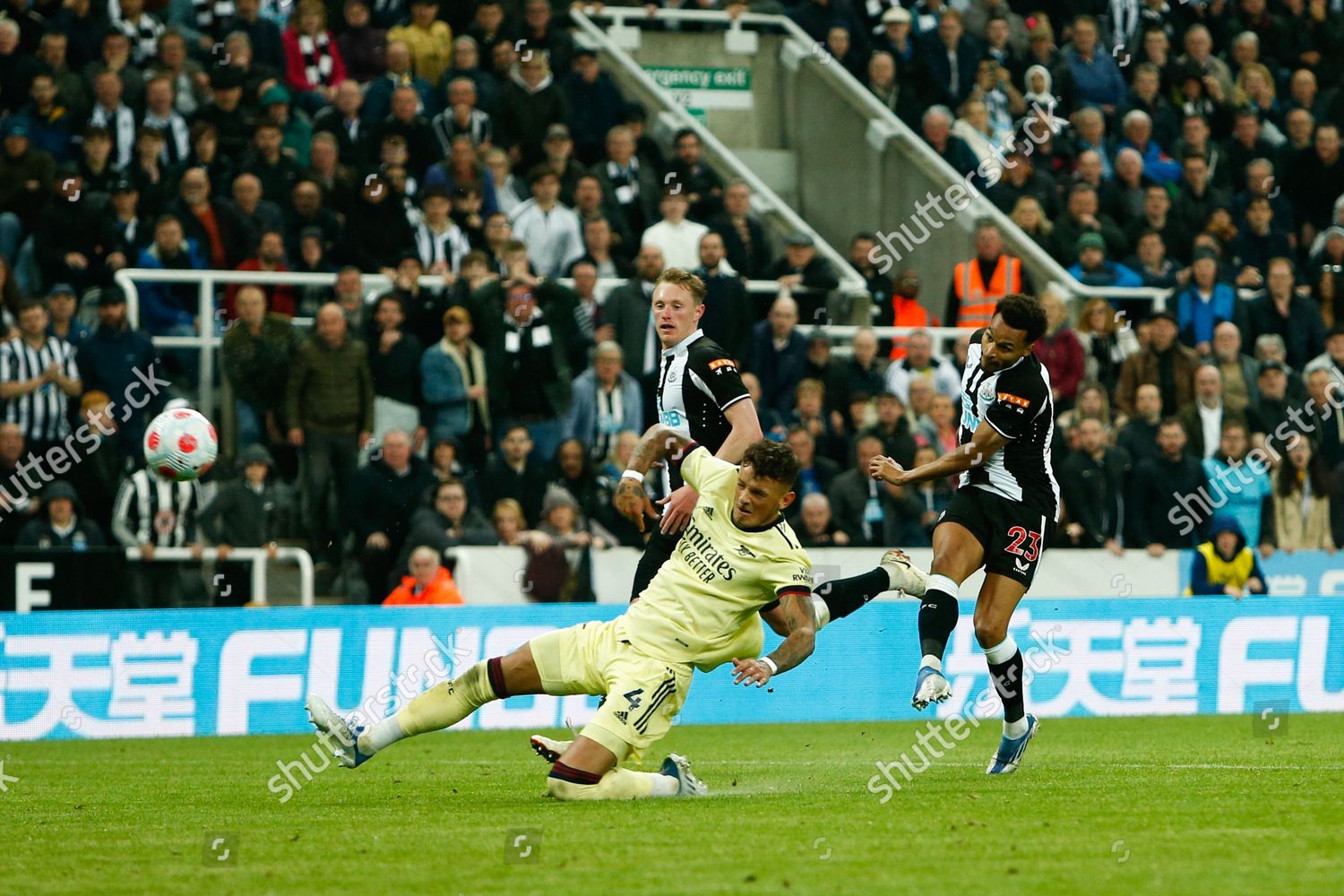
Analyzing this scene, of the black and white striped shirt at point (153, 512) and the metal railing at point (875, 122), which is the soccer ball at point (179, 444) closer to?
the black and white striped shirt at point (153, 512)

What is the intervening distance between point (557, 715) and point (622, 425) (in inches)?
124

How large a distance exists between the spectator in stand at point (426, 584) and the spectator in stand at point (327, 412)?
1007 mm

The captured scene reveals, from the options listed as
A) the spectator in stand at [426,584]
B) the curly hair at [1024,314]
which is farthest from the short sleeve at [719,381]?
the spectator in stand at [426,584]

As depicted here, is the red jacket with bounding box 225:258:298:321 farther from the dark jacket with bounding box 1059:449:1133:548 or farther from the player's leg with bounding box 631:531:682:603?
the player's leg with bounding box 631:531:682:603

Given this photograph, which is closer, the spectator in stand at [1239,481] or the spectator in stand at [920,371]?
the spectator in stand at [1239,481]

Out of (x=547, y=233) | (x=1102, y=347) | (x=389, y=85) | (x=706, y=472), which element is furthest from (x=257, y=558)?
(x=1102, y=347)

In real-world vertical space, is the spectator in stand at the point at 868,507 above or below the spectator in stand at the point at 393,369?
below

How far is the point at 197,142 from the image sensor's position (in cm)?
1842

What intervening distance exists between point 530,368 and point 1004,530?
789 centimetres

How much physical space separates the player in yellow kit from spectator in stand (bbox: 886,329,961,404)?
376 inches

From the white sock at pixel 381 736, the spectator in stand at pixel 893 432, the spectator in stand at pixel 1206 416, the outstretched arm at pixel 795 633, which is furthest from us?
the spectator in stand at pixel 1206 416

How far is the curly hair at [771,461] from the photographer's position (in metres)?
9.20

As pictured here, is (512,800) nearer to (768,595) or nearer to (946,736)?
(768,595)

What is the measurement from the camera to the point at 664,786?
9602 millimetres
